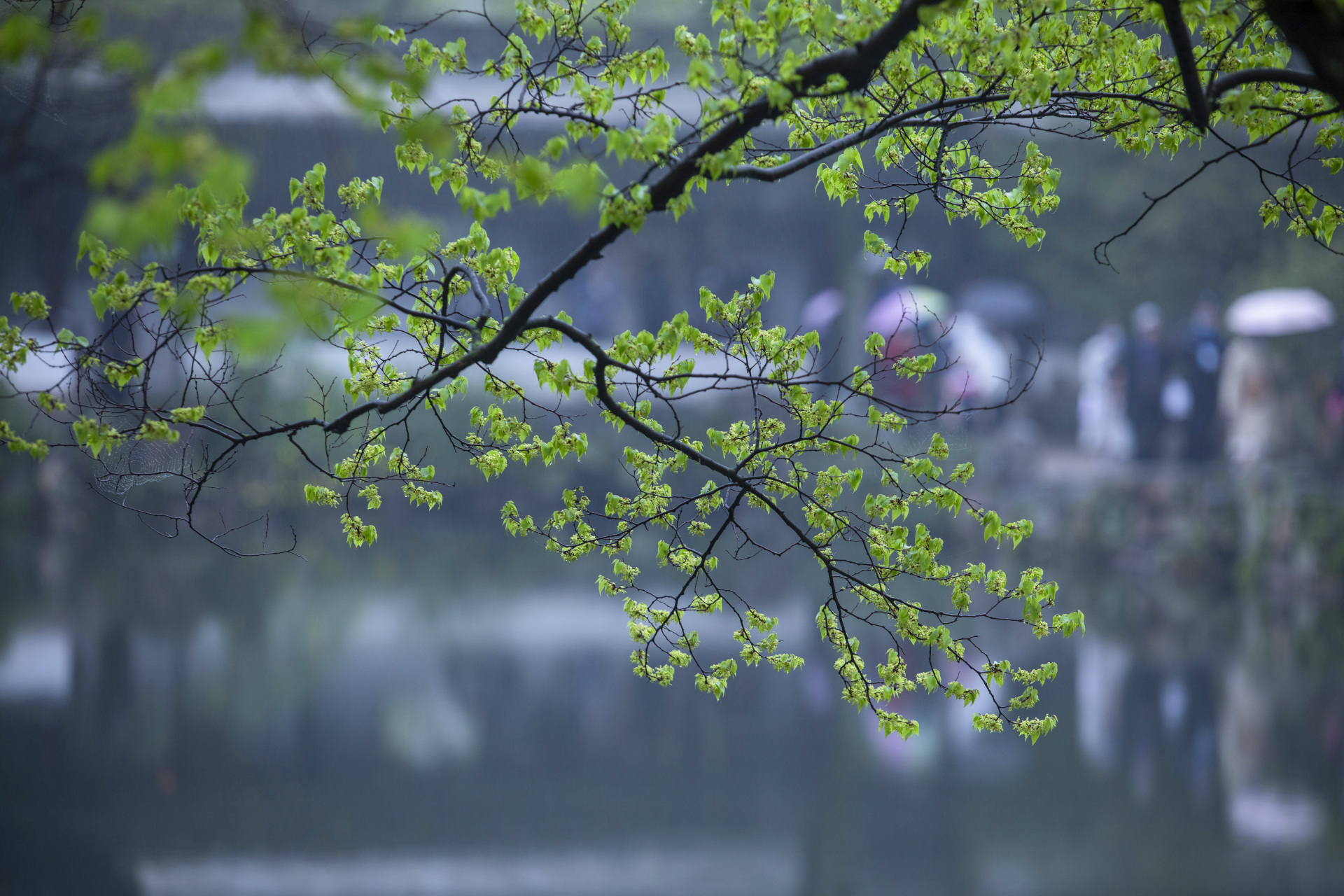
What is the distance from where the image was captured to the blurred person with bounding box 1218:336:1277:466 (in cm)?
891

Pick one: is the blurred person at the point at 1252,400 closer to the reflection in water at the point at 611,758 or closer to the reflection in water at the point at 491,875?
the reflection in water at the point at 611,758

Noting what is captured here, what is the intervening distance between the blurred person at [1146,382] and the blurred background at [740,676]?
4 cm

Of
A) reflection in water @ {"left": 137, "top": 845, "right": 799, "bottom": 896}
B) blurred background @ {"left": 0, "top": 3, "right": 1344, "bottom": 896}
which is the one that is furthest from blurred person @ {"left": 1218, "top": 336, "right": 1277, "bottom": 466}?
reflection in water @ {"left": 137, "top": 845, "right": 799, "bottom": 896}

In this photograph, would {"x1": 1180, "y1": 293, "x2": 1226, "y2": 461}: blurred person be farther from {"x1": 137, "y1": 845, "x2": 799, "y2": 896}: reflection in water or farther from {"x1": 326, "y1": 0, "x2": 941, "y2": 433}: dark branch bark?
{"x1": 326, "y1": 0, "x2": 941, "y2": 433}: dark branch bark

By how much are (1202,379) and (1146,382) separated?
20.8 inches

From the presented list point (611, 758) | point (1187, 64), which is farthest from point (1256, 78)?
point (611, 758)

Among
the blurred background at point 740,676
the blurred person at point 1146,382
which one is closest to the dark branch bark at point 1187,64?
the blurred background at point 740,676

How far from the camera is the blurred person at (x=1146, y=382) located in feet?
31.2

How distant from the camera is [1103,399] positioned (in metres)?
10.9

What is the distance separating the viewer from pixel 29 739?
5.37m

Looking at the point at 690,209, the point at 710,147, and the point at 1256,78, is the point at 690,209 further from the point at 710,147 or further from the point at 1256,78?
the point at 1256,78

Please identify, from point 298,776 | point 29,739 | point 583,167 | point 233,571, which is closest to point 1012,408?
point 233,571

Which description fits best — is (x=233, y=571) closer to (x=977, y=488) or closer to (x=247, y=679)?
(x=247, y=679)

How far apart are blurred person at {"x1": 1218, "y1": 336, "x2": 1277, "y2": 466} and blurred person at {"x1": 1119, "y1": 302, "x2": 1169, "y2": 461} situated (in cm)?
63
